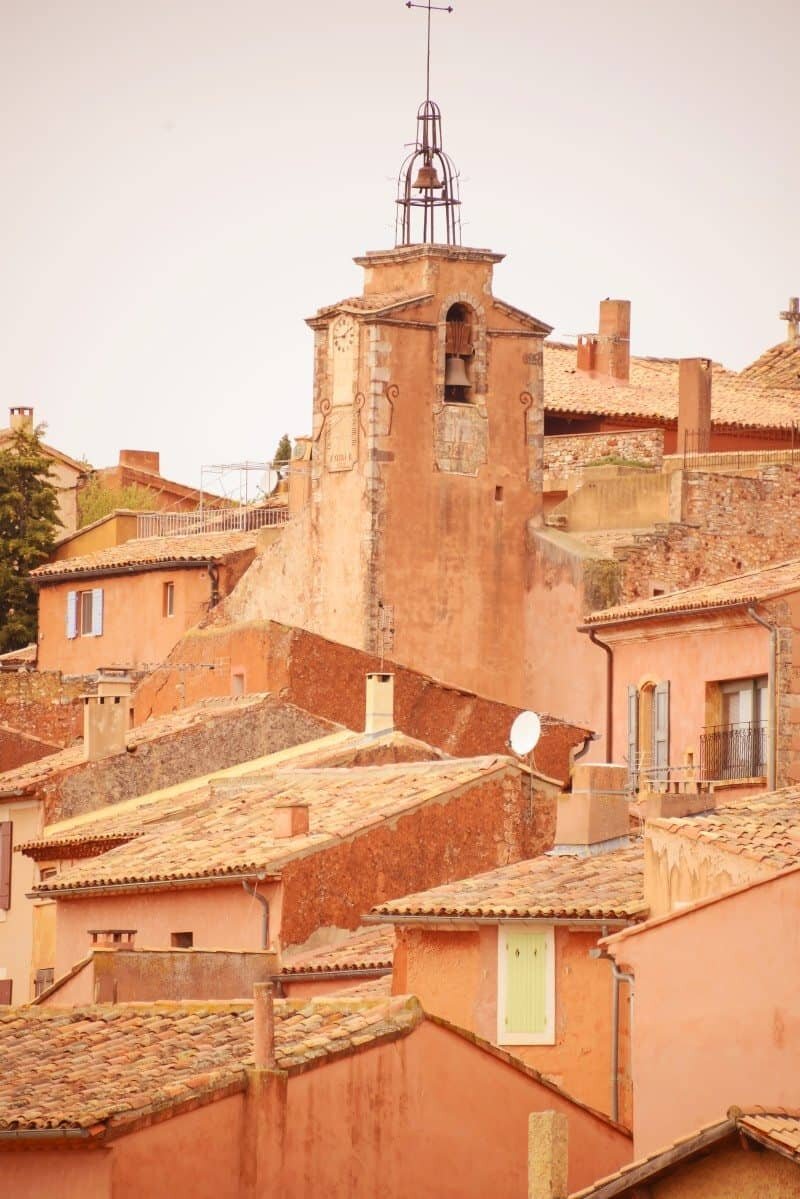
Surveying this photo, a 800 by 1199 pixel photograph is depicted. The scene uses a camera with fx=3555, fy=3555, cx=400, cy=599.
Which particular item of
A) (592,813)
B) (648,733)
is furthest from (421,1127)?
(648,733)

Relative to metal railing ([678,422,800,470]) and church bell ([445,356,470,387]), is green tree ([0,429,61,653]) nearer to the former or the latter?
church bell ([445,356,470,387])

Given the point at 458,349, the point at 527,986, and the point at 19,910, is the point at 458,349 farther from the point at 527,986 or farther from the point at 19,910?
the point at 527,986

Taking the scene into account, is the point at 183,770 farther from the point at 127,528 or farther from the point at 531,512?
the point at 127,528

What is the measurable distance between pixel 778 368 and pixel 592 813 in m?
37.5

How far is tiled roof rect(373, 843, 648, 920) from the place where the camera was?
28750 millimetres

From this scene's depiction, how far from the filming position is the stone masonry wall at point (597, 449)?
58.5m

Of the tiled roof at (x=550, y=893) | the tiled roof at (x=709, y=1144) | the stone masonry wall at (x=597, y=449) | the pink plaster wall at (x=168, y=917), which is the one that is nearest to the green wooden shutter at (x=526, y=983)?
the tiled roof at (x=550, y=893)

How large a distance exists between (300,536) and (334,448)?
5.50ft

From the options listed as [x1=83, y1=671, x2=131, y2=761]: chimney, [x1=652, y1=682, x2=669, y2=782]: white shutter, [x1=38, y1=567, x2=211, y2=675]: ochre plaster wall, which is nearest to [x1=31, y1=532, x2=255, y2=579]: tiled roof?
[x1=38, y1=567, x2=211, y2=675]: ochre plaster wall

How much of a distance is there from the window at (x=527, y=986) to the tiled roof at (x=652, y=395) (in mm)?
31579

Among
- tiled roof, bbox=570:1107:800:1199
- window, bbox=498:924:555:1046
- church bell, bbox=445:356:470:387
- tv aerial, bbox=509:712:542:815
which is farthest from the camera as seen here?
church bell, bbox=445:356:470:387

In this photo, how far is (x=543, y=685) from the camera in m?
53.7

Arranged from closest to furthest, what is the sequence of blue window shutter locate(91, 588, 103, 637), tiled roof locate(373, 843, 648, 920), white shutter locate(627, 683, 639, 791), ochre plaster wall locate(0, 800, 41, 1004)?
tiled roof locate(373, 843, 648, 920) < white shutter locate(627, 683, 639, 791) < ochre plaster wall locate(0, 800, 41, 1004) < blue window shutter locate(91, 588, 103, 637)

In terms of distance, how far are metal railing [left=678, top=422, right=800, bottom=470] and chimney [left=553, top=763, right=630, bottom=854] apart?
24814 mm
